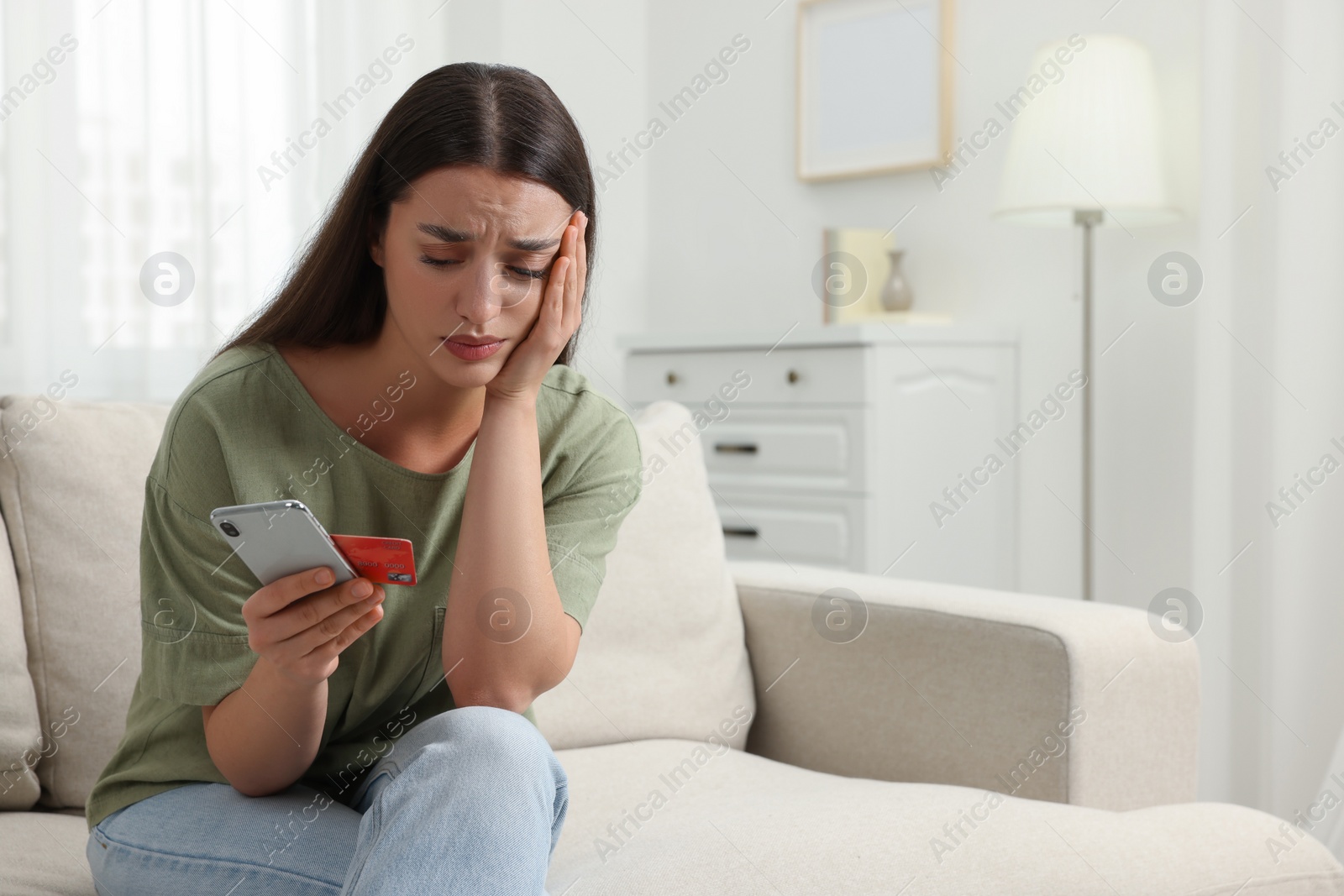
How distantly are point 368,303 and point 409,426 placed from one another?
0.39 feet

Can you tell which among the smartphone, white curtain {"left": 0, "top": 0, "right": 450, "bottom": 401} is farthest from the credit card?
white curtain {"left": 0, "top": 0, "right": 450, "bottom": 401}

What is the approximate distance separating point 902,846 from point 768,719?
538 millimetres

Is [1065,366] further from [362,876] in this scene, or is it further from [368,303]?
[362,876]

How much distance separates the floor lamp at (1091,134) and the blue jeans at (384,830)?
1862mm

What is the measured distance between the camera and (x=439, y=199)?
3.27 feet

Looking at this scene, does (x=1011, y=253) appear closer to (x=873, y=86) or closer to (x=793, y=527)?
(x=873, y=86)

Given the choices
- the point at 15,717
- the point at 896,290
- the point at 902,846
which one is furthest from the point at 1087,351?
the point at 15,717

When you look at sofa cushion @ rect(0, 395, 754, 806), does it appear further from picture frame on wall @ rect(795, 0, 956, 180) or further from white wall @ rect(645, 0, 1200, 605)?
picture frame on wall @ rect(795, 0, 956, 180)

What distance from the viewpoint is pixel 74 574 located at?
4.18 feet

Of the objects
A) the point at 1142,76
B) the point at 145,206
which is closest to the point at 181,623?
the point at 145,206

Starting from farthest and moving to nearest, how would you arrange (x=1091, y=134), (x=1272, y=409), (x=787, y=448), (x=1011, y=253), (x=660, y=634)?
(x=1011, y=253)
(x=787, y=448)
(x=1091, y=134)
(x=1272, y=409)
(x=660, y=634)

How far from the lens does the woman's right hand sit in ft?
2.85

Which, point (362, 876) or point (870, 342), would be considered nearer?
point (362, 876)

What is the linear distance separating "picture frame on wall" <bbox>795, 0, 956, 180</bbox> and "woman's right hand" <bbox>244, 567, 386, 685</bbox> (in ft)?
7.78
